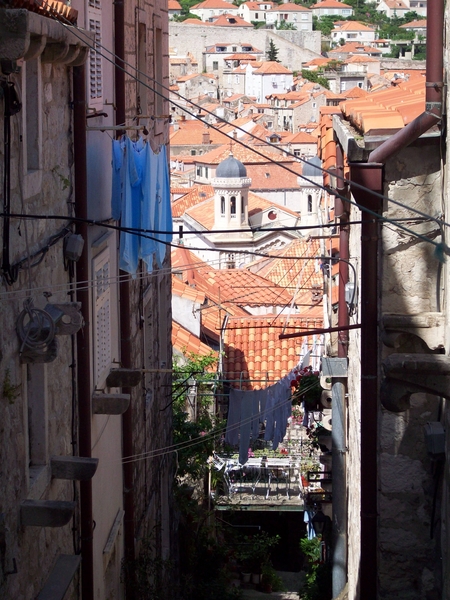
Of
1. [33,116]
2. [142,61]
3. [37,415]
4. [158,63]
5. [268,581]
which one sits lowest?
[268,581]

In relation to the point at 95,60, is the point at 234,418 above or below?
below

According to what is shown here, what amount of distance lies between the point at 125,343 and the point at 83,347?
2124 mm

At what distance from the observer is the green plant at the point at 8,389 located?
5.16 m

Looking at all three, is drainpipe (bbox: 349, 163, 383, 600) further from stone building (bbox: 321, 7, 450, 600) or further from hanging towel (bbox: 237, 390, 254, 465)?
hanging towel (bbox: 237, 390, 254, 465)

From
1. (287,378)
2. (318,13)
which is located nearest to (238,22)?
(318,13)

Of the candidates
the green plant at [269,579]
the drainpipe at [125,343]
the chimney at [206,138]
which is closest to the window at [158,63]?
the drainpipe at [125,343]

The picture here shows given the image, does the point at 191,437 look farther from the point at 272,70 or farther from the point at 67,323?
the point at 272,70

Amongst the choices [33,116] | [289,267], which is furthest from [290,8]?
[33,116]

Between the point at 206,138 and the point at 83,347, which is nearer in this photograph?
the point at 83,347

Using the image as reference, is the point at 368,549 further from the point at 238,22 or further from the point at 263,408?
the point at 238,22

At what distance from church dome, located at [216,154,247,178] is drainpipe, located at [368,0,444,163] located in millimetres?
46411

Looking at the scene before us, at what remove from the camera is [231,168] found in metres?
52.8

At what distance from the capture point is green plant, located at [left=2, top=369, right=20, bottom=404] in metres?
5.16

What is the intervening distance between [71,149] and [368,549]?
3396 mm
